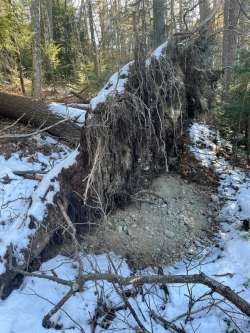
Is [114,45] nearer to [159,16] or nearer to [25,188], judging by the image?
[159,16]

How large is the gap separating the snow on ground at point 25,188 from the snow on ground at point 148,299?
51 centimetres

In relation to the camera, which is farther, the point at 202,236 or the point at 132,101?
the point at 202,236

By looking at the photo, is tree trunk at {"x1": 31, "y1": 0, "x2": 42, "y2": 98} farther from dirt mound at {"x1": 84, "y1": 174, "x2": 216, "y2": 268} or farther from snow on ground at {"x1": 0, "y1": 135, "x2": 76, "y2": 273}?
dirt mound at {"x1": 84, "y1": 174, "x2": 216, "y2": 268}

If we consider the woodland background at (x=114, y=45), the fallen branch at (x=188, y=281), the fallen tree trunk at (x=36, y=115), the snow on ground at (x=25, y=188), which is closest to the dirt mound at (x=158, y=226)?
the snow on ground at (x=25, y=188)

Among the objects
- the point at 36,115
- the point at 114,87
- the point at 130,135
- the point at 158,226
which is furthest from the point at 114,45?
the point at 158,226

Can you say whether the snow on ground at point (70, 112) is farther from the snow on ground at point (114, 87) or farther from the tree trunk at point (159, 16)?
the tree trunk at point (159, 16)

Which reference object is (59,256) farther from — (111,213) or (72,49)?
(72,49)

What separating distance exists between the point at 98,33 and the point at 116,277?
15216 millimetres

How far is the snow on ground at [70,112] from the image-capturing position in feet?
20.5

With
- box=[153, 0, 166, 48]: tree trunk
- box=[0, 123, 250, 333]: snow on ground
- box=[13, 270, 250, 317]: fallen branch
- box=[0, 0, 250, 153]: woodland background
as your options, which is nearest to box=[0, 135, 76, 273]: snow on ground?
box=[0, 123, 250, 333]: snow on ground

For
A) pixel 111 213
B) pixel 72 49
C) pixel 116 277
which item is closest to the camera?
pixel 116 277

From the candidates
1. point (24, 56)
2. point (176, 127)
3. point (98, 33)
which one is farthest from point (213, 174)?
point (98, 33)

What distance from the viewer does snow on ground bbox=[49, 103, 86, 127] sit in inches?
247

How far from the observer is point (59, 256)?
4.57 m
